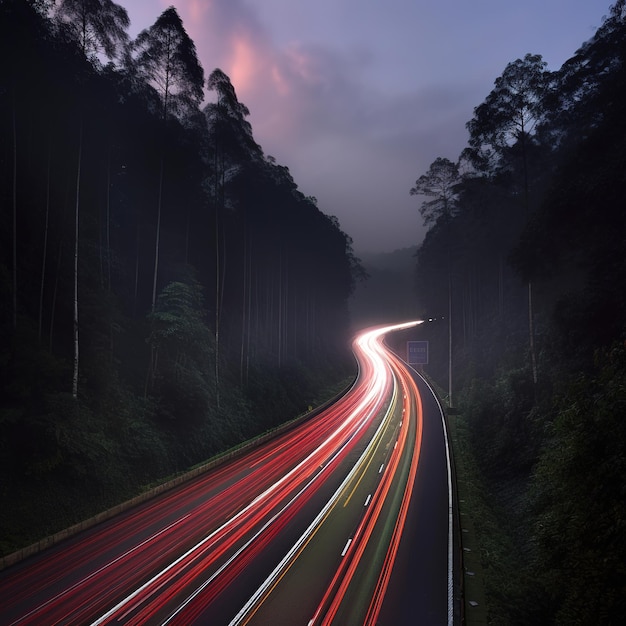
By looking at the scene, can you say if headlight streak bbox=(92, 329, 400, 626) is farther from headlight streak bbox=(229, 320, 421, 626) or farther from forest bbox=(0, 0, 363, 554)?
forest bbox=(0, 0, 363, 554)

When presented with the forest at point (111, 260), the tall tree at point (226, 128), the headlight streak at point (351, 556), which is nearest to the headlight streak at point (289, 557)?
the headlight streak at point (351, 556)

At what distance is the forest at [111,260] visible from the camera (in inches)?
617

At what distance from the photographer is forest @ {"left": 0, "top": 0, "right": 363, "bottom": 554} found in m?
15.7

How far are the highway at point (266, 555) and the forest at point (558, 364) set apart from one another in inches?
93.1

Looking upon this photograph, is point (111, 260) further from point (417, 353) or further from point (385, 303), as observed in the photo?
point (385, 303)

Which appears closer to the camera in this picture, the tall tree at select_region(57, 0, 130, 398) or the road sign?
the tall tree at select_region(57, 0, 130, 398)

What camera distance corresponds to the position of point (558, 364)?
2106 centimetres

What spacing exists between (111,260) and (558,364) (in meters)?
28.5

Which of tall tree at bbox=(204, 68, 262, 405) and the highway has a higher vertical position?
tall tree at bbox=(204, 68, 262, 405)

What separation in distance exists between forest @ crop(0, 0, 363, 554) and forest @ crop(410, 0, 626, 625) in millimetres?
15572

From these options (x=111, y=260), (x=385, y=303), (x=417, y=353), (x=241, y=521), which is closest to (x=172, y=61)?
(x=111, y=260)

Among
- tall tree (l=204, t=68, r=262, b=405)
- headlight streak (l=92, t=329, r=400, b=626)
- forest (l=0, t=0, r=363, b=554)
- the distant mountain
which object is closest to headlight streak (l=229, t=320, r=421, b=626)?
headlight streak (l=92, t=329, r=400, b=626)

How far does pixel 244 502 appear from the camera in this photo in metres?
17.6

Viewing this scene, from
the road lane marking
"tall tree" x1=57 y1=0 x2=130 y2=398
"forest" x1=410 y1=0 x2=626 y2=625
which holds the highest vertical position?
"tall tree" x1=57 y1=0 x2=130 y2=398
